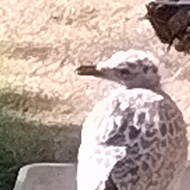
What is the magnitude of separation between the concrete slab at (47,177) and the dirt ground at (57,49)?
0.05m

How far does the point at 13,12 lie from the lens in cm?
77

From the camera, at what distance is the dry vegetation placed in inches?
28.9

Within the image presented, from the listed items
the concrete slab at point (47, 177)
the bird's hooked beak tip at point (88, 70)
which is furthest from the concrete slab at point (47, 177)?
the bird's hooked beak tip at point (88, 70)

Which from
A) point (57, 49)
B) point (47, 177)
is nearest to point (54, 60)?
point (57, 49)

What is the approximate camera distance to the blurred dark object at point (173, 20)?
587 millimetres

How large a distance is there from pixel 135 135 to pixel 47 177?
16 centimetres

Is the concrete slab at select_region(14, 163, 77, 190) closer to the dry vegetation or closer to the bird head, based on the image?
the dry vegetation

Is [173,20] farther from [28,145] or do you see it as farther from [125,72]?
[28,145]

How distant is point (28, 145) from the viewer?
A: 79cm

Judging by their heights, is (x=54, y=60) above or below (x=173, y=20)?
below

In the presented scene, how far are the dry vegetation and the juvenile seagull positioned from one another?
9 cm

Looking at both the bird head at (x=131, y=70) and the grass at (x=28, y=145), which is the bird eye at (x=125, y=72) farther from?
the grass at (x=28, y=145)

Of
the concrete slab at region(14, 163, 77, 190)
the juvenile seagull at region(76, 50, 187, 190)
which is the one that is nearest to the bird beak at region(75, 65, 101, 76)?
the juvenile seagull at region(76, 50, 187, 190)

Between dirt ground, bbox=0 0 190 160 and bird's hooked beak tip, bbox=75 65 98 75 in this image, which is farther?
dirt ground, bbox=0 0 190 160
